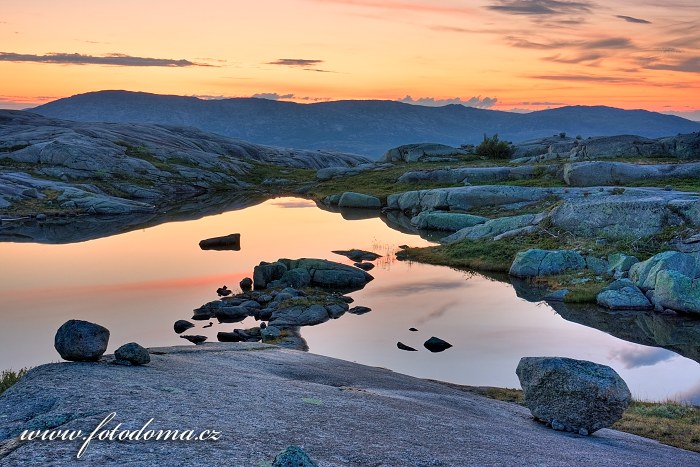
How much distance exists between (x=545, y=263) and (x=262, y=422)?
4015 centimetres

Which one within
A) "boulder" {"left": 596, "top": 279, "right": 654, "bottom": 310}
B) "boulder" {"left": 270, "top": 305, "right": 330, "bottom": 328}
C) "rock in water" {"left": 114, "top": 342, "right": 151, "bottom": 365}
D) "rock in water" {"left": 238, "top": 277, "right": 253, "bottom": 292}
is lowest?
"rock in water" {"left": 238, "top": 277, "right": 253, "bottom": 292}

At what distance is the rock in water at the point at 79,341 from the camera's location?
16541 mm

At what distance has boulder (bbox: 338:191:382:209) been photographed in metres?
104

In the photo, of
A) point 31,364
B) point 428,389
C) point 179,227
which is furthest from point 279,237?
point 428,389

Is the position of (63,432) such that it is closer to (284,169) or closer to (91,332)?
(91,332)

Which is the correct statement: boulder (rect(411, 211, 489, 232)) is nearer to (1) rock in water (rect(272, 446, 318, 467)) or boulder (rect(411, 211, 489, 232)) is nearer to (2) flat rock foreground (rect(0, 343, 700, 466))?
(2) flat rock foreground (rect(0, 343, 700, 466))

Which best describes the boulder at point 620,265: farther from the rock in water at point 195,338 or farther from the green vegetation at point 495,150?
the green vegetation at point 495,150

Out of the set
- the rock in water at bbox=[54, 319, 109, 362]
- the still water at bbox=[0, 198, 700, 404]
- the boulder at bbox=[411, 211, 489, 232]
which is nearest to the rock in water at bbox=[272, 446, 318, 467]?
the rock in water at bbox=[54, 319, 109, 362]

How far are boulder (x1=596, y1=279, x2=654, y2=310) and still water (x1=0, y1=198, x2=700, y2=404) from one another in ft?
4.99

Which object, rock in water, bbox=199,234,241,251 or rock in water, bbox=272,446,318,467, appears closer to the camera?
rock in water, bbox=272,446,318,467

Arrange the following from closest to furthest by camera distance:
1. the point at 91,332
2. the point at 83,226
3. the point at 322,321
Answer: the point at 91,332, the point at 322,321, the point at 83,226

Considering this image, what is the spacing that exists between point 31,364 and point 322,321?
1619cm

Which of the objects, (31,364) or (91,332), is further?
(31,364)

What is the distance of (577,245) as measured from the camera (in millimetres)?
53406
